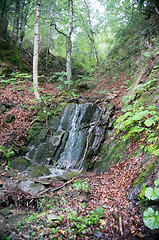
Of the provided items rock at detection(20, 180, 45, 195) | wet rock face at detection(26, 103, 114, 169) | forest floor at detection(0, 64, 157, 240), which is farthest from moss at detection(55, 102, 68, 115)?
rock at detection(20, 180, 45, 195)

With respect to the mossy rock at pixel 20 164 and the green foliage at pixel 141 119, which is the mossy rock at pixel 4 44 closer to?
the mossy rock at pixel 20 164

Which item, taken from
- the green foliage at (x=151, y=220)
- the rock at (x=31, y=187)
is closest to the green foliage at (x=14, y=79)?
the rock at (x=31, y=187)

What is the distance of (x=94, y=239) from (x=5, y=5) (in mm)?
16755

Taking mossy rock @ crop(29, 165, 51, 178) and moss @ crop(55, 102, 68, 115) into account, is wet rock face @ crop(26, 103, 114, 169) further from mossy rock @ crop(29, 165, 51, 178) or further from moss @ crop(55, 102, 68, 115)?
mossy rock @ crop(29, 165, 51, 178)

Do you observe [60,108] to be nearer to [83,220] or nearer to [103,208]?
[103,208]

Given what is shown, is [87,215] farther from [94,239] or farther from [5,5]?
[5,5]

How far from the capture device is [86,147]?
733 cm

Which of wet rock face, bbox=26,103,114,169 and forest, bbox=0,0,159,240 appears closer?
forest, bbox=0,0,159,240

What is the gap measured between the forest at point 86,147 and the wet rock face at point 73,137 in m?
0.05

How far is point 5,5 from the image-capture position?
12.4m

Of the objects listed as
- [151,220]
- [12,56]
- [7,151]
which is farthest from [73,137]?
[12,56]

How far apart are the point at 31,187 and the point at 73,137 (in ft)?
12.3

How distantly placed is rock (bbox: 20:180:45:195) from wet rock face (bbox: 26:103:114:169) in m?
2.34

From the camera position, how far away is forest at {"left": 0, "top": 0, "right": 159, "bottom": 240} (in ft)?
9.64
